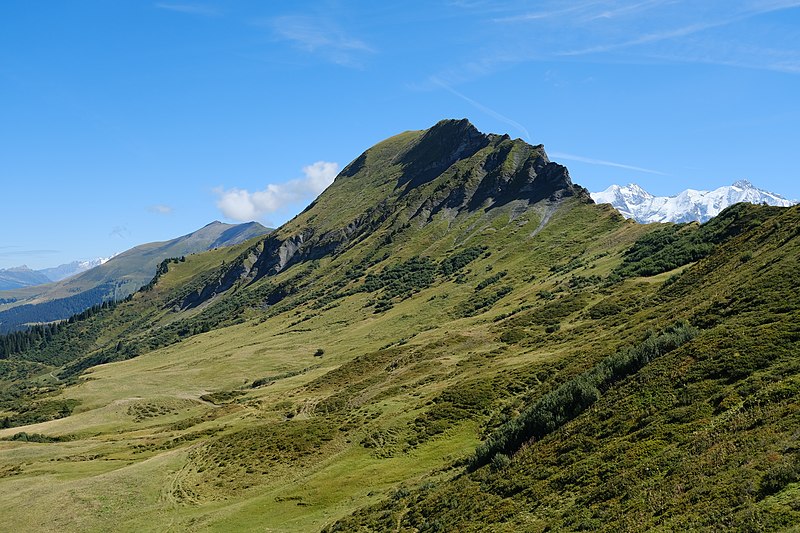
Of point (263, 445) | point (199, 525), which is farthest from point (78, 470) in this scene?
point (199, 525)

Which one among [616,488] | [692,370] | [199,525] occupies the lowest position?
[199,525]

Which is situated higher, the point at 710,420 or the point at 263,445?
the point at 710,420

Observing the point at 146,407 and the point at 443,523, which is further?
the point at 146,407

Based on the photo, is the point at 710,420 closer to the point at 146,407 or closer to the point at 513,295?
the point at 146,407

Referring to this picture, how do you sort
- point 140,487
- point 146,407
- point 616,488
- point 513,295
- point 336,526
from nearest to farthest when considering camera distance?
point 616,488
point 336,526
point 140,487
point 146,407
point 513,295

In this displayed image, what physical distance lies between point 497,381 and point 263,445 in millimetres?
27340

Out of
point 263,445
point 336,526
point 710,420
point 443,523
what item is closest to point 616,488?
point 710,420

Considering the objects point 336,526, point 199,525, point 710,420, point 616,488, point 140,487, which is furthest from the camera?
point 140,487

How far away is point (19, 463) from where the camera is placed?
218 feet

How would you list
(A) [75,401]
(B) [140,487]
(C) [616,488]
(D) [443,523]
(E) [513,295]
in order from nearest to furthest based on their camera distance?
(C) [616,488], (D) [443,523], (B) [140,487], (A) [75,401], (E) [513,295]

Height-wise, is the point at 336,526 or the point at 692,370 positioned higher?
the point at 692,370

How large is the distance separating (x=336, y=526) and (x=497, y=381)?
1082 inches

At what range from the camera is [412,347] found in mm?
101750

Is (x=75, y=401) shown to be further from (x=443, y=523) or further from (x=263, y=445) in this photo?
(x=443, y=523)
